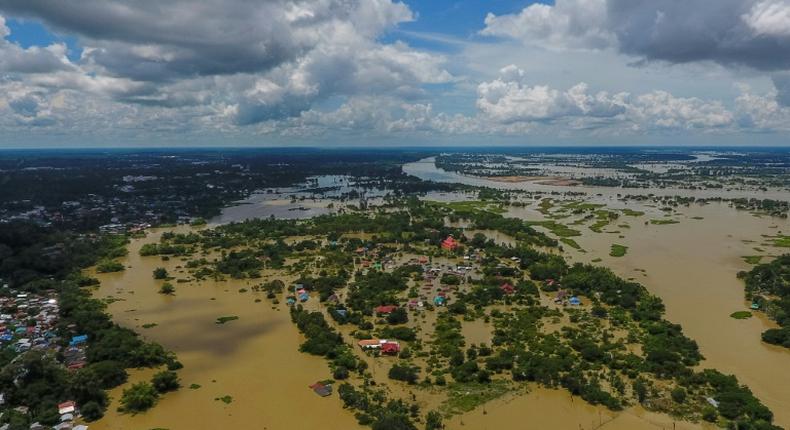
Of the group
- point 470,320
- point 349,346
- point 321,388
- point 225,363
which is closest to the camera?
point 321,388

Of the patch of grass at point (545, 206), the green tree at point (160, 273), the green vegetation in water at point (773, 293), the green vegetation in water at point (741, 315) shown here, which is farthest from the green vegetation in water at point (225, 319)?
the patch of grass at point (545, 206)

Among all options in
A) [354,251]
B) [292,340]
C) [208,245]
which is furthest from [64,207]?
[292,340]

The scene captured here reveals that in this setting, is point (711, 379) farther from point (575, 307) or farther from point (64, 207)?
point (64, 207)

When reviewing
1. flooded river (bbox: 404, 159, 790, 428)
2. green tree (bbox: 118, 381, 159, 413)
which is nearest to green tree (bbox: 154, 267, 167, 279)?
green tree (bbox: 118, 381, 159, 413)

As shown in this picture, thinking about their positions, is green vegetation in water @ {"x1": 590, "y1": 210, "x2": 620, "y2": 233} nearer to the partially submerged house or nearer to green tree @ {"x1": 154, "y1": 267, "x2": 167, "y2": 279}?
the partially submerged house

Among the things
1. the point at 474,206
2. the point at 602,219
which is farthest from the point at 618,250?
the point at 474,206

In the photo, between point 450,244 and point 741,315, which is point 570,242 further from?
point 741,315

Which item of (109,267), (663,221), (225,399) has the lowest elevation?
(225,399)
